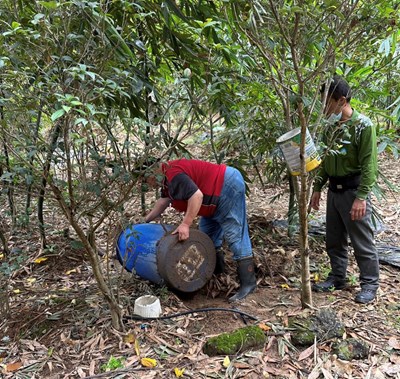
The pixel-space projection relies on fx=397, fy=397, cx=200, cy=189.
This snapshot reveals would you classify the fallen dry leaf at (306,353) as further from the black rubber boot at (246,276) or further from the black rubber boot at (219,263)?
the black rubber boot at (219,263)

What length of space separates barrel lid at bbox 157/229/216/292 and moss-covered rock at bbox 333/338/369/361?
1057 millimetres

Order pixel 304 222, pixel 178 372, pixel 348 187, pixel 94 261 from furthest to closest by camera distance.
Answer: pixel 348 187 → pixel 304 222 → pixel 94 261 → pixel 178 372

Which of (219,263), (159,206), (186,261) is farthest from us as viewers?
(219,263)

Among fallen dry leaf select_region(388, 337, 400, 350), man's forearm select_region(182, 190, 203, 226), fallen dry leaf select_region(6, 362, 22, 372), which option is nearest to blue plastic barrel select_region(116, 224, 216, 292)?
man's forearm select_region(182, 190, 203, 226)

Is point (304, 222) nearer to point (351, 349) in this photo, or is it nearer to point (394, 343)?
point (351, 349)

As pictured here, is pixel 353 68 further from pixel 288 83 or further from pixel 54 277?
pixel 54 277

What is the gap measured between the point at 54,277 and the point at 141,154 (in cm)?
183

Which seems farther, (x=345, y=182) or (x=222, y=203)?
(x=222, y=203)

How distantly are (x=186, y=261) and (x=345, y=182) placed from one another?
1.25 m

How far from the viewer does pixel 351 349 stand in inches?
89.1

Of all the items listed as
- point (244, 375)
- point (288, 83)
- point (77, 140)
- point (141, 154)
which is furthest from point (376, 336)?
point (77, 140)

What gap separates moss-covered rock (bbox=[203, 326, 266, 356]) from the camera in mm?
2270

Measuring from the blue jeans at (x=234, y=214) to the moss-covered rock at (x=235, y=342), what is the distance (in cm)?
78

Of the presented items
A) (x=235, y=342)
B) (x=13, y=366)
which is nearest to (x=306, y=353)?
(x=235, y=342)
